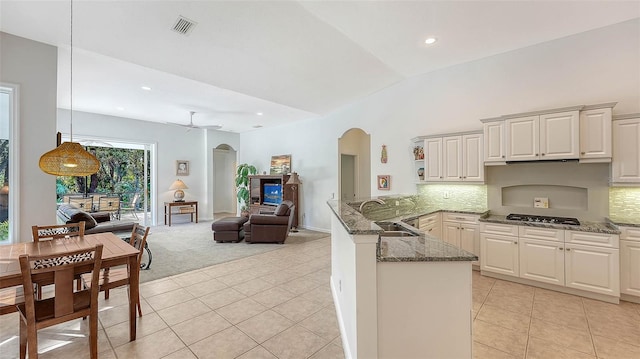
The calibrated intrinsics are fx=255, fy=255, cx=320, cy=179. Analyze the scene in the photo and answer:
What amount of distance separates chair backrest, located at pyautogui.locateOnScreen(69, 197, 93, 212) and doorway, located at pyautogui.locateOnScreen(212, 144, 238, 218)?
12.9 ft

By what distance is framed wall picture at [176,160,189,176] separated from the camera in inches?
319

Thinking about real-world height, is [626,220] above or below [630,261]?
above

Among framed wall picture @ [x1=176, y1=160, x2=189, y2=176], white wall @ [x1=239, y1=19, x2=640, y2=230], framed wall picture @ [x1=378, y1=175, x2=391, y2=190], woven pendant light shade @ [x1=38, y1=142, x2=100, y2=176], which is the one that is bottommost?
framed wall picture @ [x1=378, y1=175, x2=391, y2=190]

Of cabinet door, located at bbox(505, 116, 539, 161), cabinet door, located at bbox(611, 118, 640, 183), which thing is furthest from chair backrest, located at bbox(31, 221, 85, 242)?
cabinet door, located at bbox(611, 118, 640, 183)

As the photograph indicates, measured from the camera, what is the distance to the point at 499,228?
3477 mm

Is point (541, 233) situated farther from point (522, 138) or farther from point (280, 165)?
point (280, 165)

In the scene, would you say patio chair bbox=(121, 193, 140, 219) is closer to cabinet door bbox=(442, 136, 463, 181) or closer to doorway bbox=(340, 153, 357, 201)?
doorway bbox=(340, 153, 357, 201)

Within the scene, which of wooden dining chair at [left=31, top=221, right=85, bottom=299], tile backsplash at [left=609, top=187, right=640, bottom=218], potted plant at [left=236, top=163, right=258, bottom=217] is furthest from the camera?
potted plant at [left=236, top=163, right=258, bottom=217]

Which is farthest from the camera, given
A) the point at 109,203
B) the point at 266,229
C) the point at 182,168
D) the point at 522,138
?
the point at 182,168

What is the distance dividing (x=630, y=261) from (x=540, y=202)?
3.49 ft

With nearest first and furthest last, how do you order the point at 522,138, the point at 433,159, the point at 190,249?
the point at 522,138 → the point at 433,159 → the point at 190,249

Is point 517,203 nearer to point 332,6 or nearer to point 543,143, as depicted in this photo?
point 543,143

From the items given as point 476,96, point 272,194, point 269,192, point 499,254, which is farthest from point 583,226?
point 269,192

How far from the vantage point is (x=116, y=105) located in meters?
5.80
